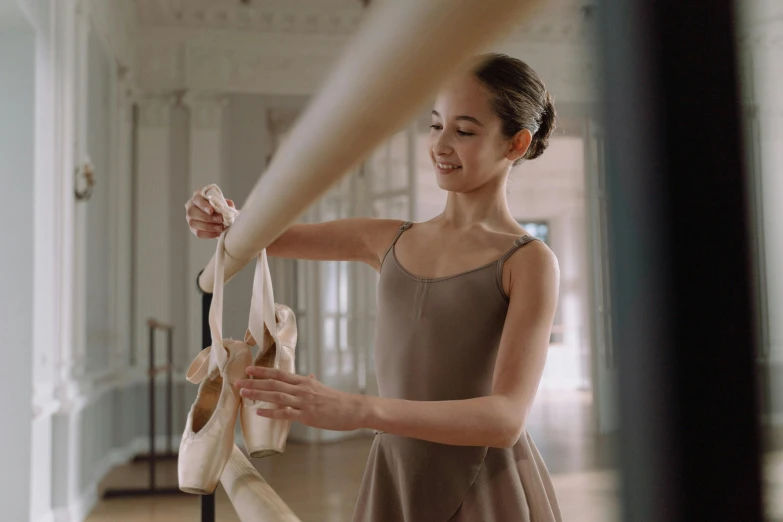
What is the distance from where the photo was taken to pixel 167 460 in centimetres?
514

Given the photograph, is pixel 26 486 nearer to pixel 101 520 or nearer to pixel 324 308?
pixel 101 520

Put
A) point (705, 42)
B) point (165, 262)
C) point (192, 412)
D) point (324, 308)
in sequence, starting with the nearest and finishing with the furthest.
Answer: point (705, 42), point (192, 412), point (165, 262), point (324, 308)

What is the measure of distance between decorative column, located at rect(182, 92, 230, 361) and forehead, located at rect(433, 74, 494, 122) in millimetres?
4887

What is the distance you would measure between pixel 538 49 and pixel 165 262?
3522 millimetres

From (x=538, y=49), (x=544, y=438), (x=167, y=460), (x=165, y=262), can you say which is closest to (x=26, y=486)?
(x=167, y=460)

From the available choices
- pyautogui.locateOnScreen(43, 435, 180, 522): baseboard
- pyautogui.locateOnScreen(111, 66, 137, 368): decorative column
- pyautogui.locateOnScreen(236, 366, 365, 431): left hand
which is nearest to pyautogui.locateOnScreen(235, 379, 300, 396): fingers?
pyautogui.locateOnScreen(236, 366, 365, 431): left hand

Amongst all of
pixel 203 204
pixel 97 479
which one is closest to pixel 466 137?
pixel 203 204

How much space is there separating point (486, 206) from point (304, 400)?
485 millimetres

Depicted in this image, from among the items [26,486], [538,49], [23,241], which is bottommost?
[26,486]

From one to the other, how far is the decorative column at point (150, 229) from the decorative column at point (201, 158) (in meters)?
0.17

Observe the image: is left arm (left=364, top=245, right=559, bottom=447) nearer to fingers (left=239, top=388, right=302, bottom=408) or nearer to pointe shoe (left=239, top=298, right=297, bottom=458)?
fingers (left=239, top=388, right=302, bottom=408)

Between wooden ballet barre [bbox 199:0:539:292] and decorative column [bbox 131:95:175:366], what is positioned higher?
decorative column [bbox 131:95:175:366]

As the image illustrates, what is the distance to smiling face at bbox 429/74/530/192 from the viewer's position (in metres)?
0.88

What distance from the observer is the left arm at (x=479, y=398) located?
1.82 ft
